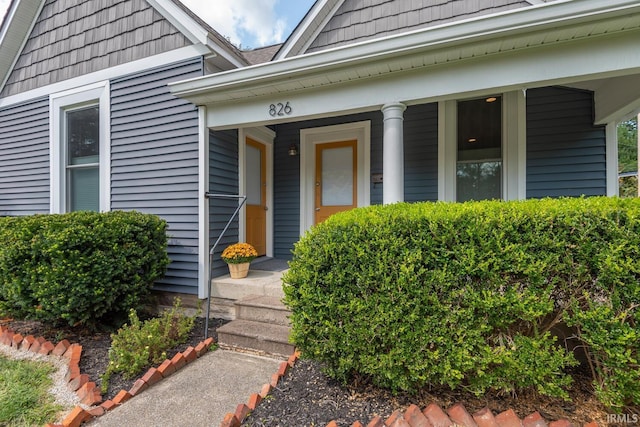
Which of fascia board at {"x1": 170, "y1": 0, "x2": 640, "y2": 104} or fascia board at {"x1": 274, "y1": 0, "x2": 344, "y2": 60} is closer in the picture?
fascia board at {"x1": 170, "y1": 0, "x2": 640, "y2": 104}

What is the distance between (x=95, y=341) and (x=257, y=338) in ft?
6.02

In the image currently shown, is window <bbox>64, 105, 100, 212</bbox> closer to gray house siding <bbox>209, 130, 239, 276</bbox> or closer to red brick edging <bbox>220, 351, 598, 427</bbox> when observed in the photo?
gray house siding <bbox>209, 130, 239, 276</bbox>

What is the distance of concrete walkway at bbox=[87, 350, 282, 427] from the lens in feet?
6.51

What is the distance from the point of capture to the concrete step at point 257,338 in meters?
2.73

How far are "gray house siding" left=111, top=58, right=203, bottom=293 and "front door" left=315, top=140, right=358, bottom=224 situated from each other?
198 centimetres

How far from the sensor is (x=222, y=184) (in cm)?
405

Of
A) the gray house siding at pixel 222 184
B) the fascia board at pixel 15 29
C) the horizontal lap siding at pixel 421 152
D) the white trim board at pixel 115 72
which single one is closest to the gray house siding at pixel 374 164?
the horizontal lap siding at pixel 421 152

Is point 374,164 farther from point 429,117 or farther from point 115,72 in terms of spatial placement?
point 115,72

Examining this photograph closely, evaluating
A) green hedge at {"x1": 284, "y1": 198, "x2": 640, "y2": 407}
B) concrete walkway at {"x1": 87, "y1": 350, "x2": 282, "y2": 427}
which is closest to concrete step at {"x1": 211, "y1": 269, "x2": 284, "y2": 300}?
concrete walkway at {"x1": 87, "y1": 350, "x2": 282, "y2": 427}

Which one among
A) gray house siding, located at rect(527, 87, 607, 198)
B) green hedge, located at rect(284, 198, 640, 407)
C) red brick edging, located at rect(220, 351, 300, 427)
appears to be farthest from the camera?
gray house siding, located at rect(527, 87, 607, 198)

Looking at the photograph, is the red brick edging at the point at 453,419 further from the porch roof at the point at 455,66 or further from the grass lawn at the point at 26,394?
the porch roof at the point at 455,66

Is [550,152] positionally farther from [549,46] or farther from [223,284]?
[223,284]

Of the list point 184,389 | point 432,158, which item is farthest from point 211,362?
point 432,158

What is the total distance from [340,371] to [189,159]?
3.16 metres
